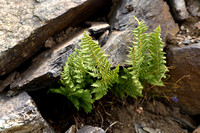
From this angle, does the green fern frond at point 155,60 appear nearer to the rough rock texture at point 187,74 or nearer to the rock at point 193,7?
the rough rock texture at point 187,74

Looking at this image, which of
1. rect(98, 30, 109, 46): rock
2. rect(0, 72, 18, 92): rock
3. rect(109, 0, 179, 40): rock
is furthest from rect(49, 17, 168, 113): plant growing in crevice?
rect(0, 72, 18, 92): rock

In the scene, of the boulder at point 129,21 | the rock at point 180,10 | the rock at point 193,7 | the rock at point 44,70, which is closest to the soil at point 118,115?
the rock at point 44,70

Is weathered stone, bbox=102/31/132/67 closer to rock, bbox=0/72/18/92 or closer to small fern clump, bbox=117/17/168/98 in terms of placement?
small fern clump, bbox=117/17/168/98

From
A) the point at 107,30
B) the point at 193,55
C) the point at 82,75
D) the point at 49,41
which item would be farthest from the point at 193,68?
→ the point at 49,41

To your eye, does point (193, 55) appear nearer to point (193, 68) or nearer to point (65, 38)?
point (193, 68)

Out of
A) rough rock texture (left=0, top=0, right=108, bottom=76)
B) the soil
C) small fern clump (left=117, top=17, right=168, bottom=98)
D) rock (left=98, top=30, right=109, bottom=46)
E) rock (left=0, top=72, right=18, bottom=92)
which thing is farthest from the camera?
rock (left=98, top=30, right=109, bottom=46)

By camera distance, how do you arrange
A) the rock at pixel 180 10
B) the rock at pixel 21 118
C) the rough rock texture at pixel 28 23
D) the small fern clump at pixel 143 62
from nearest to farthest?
1. the rock at pixel 21 118
2. the small fern clump at pixel 143 62
3. the rough rock texture at pixel 28 23
4. the rock at pixel 180 10
